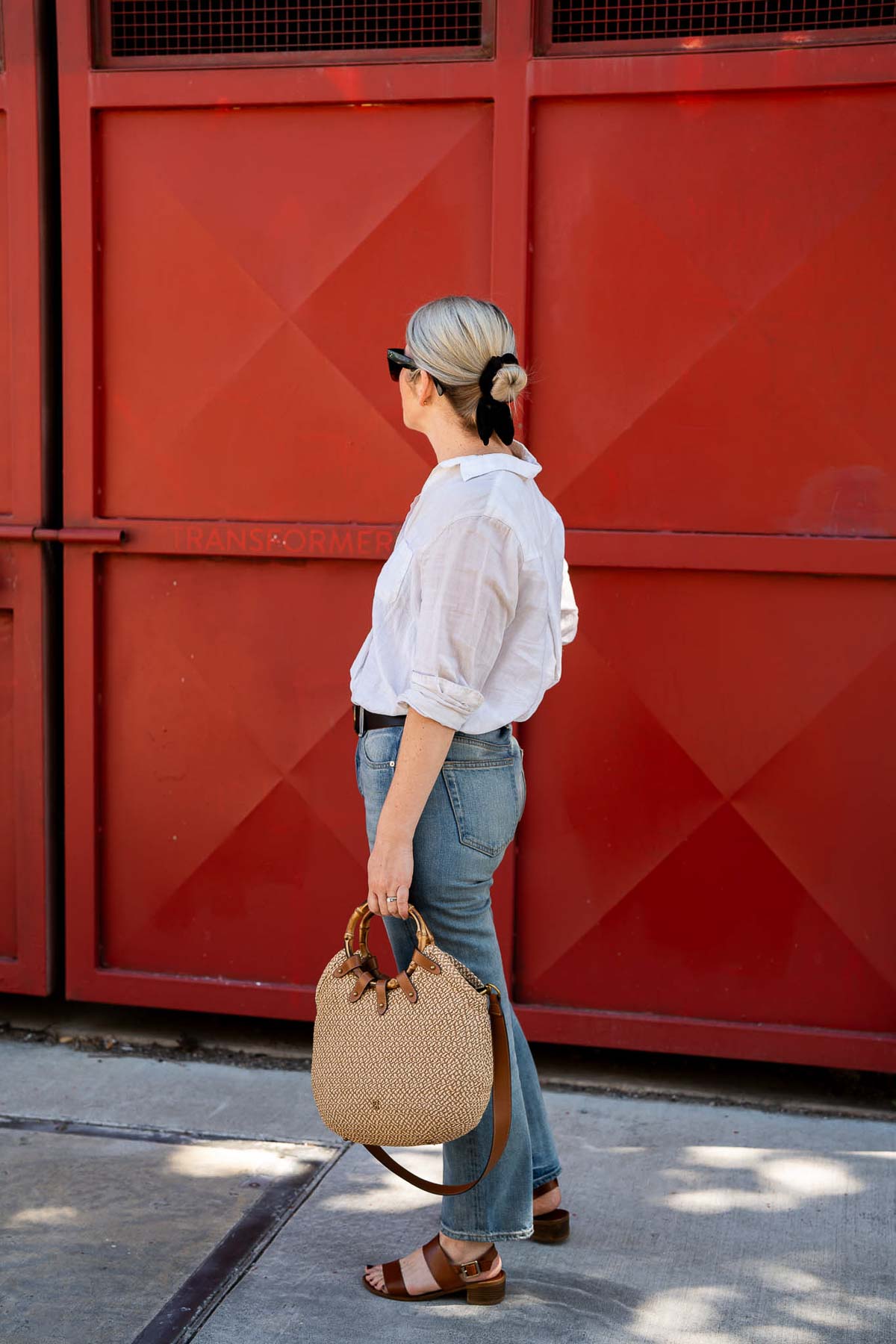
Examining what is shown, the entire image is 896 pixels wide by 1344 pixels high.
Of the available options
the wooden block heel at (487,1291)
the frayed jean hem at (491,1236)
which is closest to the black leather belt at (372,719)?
the frayed jean hem at (491,1236)

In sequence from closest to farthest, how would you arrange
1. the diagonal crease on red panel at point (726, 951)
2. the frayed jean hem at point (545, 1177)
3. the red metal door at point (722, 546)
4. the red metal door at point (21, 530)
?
the frayed jean hem at point (545, 1177) → the red metal door at point (722, 546) → the diagonal crease on red panel at point (726, 951) → the red metal door at point (21, 530)

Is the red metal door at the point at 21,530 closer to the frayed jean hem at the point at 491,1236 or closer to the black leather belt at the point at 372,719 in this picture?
the black leather belt at the point at 372,719

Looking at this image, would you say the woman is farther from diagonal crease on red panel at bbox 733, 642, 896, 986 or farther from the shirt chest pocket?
diagonal crease on red panel at bbox 733, 642, 896, 986

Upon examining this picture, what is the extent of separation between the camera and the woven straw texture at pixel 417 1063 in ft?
7.59

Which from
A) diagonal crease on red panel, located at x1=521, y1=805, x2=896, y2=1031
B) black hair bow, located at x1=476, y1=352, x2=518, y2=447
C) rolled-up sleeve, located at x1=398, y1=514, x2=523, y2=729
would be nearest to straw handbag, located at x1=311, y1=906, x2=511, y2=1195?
rolled-up sleeve, located at x1=398, y1=514, x2=523, y2=729

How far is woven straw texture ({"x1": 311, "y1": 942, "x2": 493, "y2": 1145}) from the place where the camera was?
231cm

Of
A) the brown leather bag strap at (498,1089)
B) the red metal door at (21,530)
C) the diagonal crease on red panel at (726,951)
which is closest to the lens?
the brown leather bag strap at (498,1089)

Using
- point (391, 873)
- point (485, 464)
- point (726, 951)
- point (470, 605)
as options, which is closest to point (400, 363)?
point (485, 464)

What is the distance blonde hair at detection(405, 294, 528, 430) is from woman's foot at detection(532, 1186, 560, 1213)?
164cm

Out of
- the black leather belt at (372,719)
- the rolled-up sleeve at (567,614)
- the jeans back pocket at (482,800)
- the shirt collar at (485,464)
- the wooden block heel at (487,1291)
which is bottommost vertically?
the wooden block heel at (487,1291)

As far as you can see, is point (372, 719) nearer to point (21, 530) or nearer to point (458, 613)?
point (458, 613)

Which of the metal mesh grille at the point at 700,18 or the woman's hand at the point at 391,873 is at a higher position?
the metal mesh grille at the point at 700,18

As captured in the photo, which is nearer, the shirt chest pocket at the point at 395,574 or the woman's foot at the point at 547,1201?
the shirt chest pocket at the point at 395,574

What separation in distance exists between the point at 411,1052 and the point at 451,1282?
0.61 m
